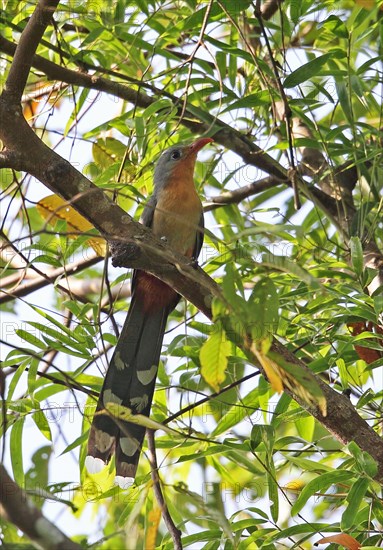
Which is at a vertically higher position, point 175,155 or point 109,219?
point 175,155

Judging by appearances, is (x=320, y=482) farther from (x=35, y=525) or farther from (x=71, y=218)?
(x=71, y=218)

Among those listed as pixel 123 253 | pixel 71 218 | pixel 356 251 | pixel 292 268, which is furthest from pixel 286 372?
pixel 71 218

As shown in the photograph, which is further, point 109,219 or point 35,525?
point 109,219

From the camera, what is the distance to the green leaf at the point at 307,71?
364cm

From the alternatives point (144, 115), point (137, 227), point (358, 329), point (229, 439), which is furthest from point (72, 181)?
point (358, 329)

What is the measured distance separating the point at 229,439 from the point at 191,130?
2002 millimetres

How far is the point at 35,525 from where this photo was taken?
68.2 inches

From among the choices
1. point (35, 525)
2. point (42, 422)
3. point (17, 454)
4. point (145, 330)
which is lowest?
point (35, 525)

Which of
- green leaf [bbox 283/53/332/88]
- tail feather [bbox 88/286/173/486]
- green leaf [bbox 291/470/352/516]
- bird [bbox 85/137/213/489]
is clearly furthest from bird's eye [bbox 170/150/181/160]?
green leaf [bbox 291/470/352/516]

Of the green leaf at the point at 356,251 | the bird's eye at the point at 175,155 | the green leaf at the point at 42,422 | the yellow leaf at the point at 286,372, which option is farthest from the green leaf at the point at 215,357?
the bird's eye at the point at 175,155

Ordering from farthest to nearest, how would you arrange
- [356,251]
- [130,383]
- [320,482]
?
1. [130,383]
2. [356,251]
3. [320,482]

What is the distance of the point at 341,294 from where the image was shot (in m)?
3.33

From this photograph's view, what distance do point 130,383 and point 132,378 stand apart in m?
0.03

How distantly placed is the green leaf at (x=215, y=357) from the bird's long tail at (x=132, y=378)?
3.09ft
